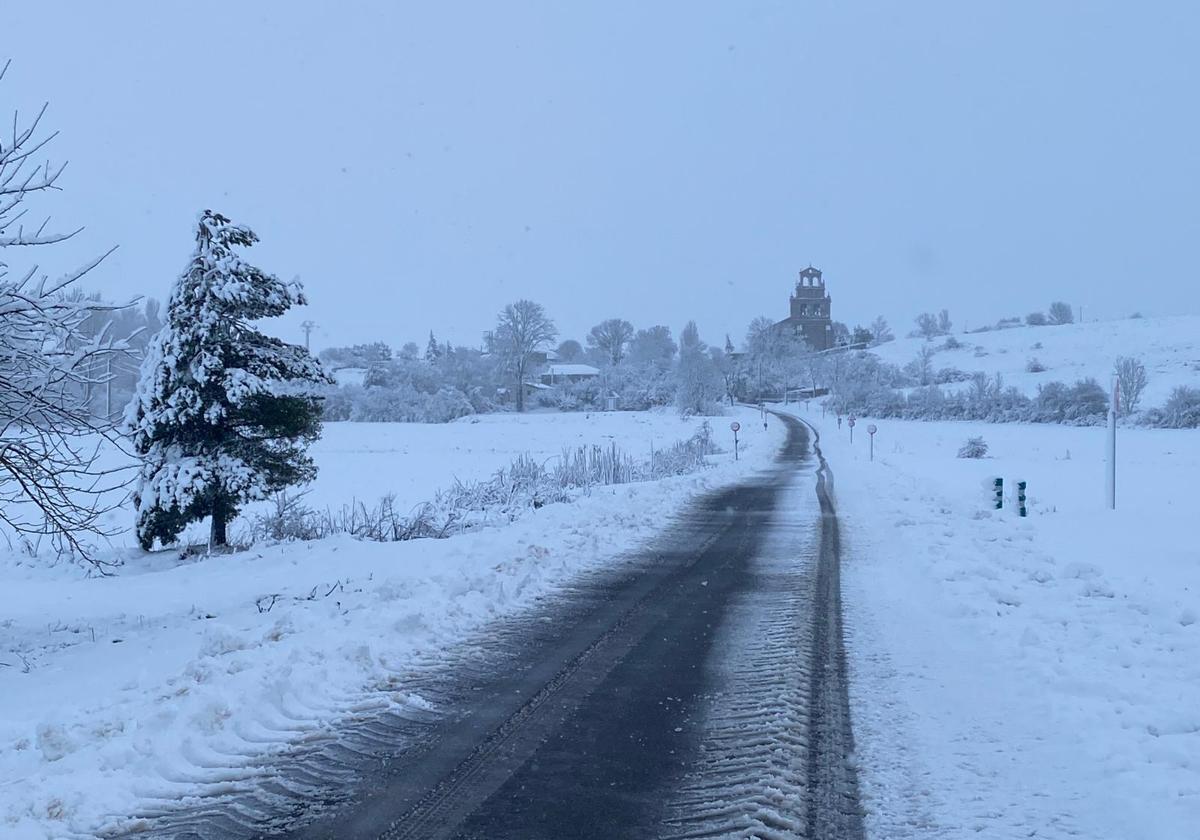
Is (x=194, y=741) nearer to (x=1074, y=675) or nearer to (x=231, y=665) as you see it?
(x=231, y=665)

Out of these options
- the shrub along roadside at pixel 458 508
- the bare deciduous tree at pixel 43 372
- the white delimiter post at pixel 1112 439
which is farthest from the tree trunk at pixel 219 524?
the white delimiter post at pixel 1112 439

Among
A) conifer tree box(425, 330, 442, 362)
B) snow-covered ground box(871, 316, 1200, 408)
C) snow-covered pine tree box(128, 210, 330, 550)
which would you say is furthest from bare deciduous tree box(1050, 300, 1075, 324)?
snow-covered pine tree box(128, 210, 330, 550)

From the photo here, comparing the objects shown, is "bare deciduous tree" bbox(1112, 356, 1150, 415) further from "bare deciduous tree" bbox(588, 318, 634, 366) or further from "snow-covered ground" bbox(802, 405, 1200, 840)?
"bare deciduous tree" bbox(588, 318, 634, 366)

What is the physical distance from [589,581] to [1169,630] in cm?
608

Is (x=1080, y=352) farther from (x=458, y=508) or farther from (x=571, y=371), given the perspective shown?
(x=458, y=508)

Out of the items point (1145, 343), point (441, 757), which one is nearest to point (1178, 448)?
point (441, 757)

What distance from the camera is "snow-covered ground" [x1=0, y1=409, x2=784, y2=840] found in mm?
5176

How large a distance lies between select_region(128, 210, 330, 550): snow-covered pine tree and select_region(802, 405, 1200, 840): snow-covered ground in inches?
371

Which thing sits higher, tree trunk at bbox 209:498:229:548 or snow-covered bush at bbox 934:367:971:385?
snow-covered bush at bbox 934:367:971:385

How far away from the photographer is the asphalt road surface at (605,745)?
464cm

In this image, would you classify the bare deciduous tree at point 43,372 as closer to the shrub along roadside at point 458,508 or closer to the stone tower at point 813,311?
the shrub along roadside at point 458,508

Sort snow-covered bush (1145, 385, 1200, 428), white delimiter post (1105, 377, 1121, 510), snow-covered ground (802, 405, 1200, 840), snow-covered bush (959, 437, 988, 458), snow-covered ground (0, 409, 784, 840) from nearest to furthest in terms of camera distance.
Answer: snow-covered ground (802, 405, 1200, 840) → snow-covered ground (0, 409, 784, 840) → white delimiter post (1105, 377, 1121, 510) → snow-covered bush (959, 437, 988, 458) → snow-covered bush (1145, 385, 1200, 428)

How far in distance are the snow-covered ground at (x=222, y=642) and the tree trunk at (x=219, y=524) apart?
0.87 meters

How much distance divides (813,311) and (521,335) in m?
78.8
